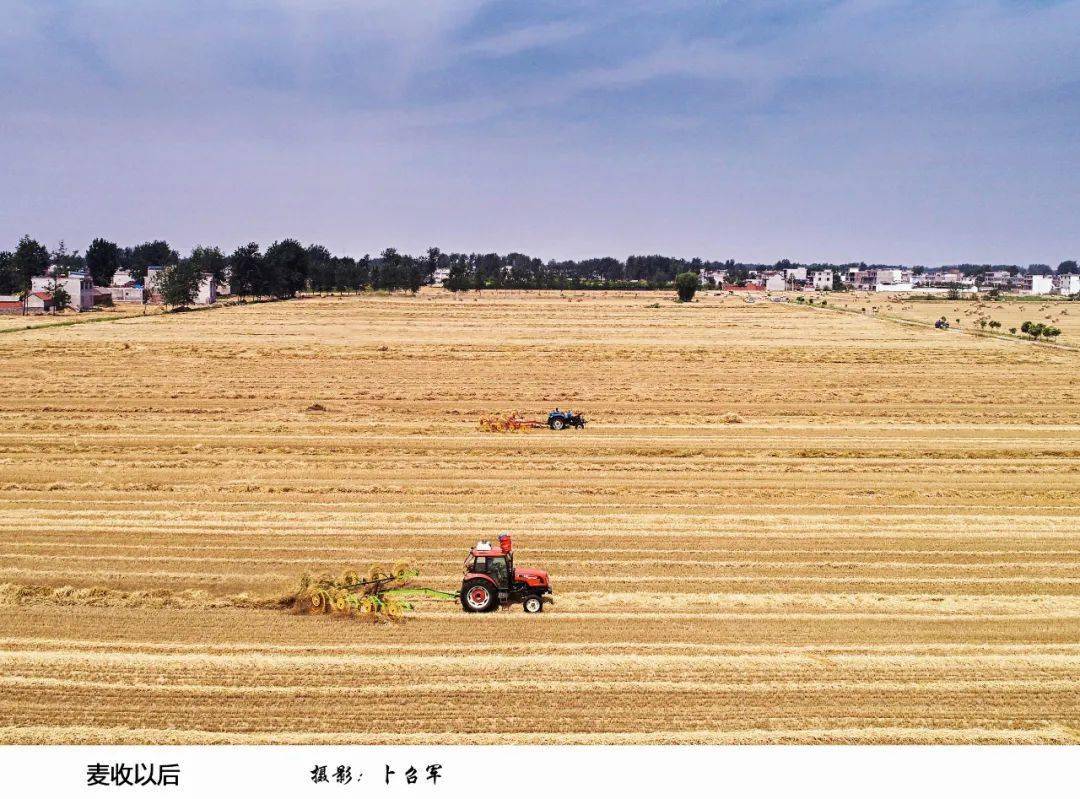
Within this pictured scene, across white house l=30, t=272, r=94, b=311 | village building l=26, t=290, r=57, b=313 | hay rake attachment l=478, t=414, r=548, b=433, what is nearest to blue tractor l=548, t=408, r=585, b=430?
hay rake attachment l=478, t=414, r=548, b=433

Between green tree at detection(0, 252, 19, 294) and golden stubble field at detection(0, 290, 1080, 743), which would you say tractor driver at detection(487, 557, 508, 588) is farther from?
green tree at detection(0, 252, 19, 294)

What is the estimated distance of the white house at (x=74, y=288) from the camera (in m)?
93.6

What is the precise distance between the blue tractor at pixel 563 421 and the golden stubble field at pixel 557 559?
2.32ft

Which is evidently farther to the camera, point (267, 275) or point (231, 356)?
point (267, 275)

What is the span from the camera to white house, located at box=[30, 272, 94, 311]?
93.6 m

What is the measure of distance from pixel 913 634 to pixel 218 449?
20.5m

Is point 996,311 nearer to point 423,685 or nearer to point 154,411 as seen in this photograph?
point 154,411

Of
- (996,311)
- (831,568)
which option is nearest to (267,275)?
(996,311)

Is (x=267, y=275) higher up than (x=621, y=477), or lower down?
higher up

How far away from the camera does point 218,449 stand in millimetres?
26922

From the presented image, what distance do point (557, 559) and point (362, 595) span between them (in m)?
4.15

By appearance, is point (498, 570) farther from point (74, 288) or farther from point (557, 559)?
point (74, 288)

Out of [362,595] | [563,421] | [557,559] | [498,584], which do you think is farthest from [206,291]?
[498,584]

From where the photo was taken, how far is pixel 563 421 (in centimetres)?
3050
